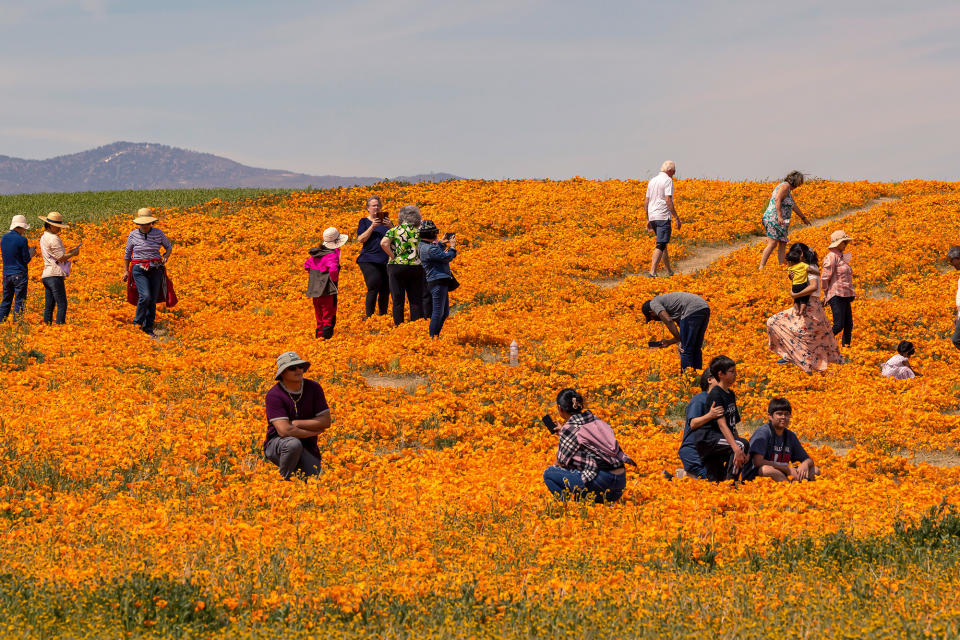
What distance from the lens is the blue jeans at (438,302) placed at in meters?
15.9

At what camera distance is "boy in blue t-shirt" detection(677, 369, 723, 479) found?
9.63 metres

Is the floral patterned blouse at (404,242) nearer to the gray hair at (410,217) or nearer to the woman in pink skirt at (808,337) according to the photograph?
the gray hair at (410,217)

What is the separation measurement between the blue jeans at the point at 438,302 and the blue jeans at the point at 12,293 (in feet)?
27.7

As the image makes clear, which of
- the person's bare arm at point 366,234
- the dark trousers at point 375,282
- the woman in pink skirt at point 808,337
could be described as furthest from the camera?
the dark trousers at point 375,282

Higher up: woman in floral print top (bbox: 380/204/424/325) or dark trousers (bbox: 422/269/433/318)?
woman in floral print top (bbox: 380/204/424/325)

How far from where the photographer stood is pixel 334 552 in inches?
267

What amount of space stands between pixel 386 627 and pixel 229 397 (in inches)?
328

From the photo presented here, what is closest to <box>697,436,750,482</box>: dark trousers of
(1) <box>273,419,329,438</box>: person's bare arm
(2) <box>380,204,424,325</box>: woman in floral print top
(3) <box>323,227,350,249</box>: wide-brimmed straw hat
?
(1) <box>273,419,329,438</box>: person's bare arm

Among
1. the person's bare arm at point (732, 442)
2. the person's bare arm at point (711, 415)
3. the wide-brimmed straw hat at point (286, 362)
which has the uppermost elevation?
the wide-brimmed straw hat at point (286, 362)

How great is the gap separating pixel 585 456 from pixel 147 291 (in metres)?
11.0

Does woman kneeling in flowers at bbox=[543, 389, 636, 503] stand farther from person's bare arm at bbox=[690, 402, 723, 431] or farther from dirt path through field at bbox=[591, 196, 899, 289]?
dirt path through field at bbox=[591, 196, 899, 289]

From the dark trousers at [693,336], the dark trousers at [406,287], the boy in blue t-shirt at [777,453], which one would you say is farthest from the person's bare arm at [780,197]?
the boy in blue t-shirt at [777,453]

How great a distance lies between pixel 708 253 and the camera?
2630cm

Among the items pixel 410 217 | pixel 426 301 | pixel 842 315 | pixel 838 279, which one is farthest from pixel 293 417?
pixel 842 315
